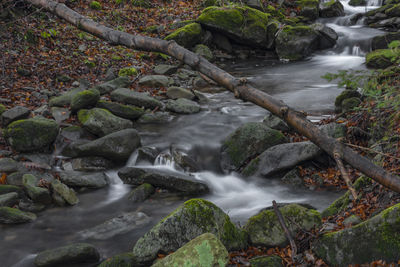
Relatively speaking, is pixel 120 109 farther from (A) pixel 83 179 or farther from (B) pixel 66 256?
(B) pixel 66 256

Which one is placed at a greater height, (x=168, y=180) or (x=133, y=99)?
(x=133, y=99)

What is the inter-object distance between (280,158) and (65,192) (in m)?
4.13

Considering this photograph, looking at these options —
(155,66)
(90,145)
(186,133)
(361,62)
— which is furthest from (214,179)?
(361,62)

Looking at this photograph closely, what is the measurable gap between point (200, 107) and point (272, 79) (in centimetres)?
450

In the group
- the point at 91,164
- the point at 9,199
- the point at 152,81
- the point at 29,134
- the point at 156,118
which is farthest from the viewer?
the point at 152,81

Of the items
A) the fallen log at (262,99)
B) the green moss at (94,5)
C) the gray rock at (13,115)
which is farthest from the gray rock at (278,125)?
the green moss at (94,5)

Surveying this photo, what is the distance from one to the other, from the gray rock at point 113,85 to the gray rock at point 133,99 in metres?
0.47

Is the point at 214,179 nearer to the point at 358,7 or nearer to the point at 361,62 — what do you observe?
the point at 361,62

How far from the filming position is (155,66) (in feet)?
44.2

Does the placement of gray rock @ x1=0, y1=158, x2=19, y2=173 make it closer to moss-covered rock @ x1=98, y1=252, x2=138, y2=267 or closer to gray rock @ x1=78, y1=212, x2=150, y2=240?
gray rock @ x1=78, y1=212, x2=150, y2=240

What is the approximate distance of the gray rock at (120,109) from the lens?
30.1ft

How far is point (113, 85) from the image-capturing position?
10656 millimetres

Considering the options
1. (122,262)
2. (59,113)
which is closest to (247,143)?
(122,262)

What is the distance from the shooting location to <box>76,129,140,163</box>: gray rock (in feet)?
24.7
